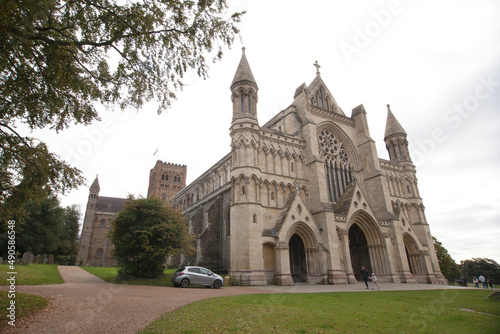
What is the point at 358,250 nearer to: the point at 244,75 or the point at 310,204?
the point at 310,204


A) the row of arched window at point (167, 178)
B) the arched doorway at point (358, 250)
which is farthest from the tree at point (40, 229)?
the row of arched window at point (167, 178)

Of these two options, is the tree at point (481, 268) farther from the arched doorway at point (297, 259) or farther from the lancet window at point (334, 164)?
the arched doorway at point (297, 259)

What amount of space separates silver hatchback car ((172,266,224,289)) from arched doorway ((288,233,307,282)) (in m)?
10.1

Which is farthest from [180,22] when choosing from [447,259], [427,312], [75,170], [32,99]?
[447,259]

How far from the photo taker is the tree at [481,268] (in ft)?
198

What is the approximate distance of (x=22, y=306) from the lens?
315 inches

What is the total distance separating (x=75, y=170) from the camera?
10570mm

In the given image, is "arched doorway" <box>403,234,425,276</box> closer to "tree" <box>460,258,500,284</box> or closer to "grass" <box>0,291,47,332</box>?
"grass" <box>0,291,47,332</box>

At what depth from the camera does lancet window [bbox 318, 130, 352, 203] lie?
30.2 m

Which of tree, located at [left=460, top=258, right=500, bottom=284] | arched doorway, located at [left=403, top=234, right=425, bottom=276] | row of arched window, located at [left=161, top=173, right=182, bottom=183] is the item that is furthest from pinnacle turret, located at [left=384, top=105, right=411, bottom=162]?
row of arched window, located at [left=161, top=173, right=182, bottom=183]

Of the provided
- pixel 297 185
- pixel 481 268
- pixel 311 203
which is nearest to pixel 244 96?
pixel 297 185

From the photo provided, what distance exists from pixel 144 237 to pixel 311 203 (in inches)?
589

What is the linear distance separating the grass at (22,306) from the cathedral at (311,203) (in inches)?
532

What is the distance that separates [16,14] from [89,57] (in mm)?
3353
